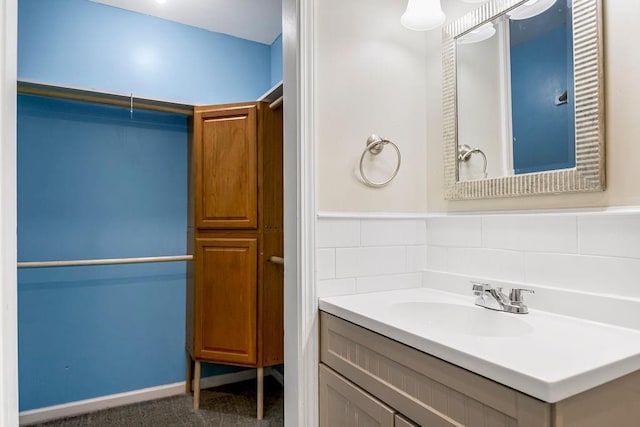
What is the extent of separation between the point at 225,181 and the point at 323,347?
129 cm

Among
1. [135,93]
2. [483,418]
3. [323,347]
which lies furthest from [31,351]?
[483,418]

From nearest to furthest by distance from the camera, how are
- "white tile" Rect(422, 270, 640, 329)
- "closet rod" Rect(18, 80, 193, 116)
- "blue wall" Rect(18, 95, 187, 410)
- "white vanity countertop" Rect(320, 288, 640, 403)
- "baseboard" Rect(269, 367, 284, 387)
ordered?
"white vanity countertop" Rect(320, 288, 640, 403), "white tile" Rect(422, 270, 640, 329), "closet rod" Rect(18, 80, 193, 116), "blue wall" Rect(18, 95, 187, 410), "baseboard" Rect(269, 367, 284, 387)

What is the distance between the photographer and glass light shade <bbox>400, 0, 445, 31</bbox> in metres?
1.35

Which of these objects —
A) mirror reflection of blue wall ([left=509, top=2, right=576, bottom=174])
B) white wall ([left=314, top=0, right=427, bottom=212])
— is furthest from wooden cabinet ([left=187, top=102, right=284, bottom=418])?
mirror reflection of blue wall ([left=509, top=2, right=576, bottom=174])

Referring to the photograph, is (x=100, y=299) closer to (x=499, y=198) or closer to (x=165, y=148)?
(x=165, y=148)

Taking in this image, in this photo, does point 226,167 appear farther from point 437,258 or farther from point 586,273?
point 586,273

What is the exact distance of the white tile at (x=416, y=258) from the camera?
1532 millimetres

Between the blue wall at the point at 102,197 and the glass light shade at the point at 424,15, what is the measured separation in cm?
164

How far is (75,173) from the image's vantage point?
2.20 meters

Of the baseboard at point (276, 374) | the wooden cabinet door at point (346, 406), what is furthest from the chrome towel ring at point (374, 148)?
the baseboard at point (276, 374)

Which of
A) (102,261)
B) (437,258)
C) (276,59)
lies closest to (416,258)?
(437,258)

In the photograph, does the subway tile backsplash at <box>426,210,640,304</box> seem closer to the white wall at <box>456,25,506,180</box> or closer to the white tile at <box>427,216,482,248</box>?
the white tile at <box>427,216,482,248</box>

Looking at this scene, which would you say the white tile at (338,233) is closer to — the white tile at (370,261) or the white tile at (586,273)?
the white tile at (370,261)

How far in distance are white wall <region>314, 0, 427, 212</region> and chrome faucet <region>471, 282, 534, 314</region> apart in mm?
471
